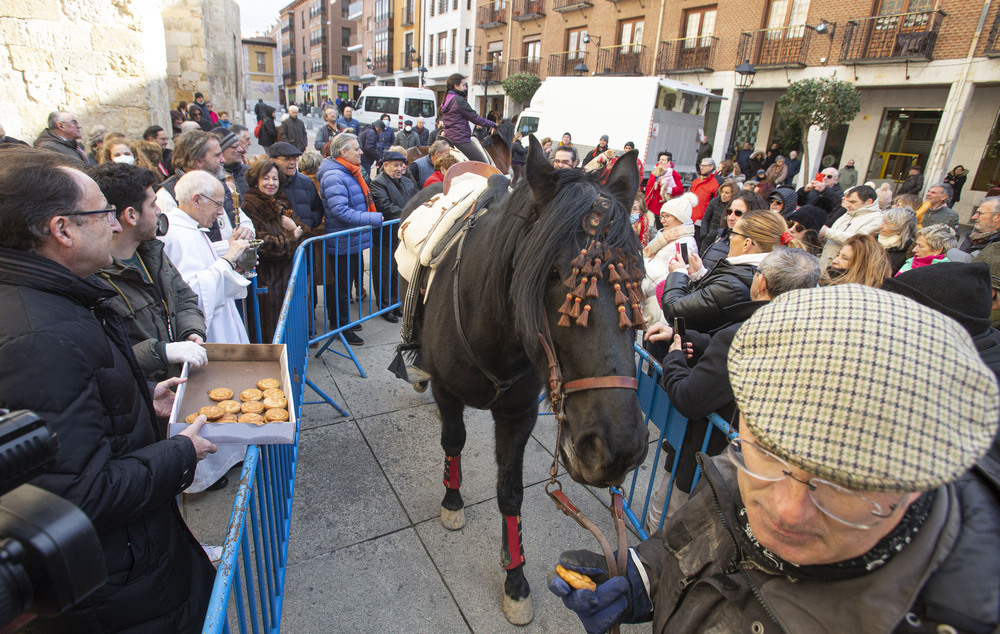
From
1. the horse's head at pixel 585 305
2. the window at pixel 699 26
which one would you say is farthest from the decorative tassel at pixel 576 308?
the window at pixel 699 26

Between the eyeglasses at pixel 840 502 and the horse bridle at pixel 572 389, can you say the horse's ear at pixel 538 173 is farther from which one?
the eyeglasses at pixel 840 502

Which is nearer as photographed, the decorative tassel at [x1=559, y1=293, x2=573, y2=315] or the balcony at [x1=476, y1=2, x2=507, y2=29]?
the decorative tassel at [x1=559, y1=293, x2=573, y2=315]

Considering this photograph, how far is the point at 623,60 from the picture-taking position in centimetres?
2619

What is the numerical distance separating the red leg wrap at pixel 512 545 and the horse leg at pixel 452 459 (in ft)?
1.50

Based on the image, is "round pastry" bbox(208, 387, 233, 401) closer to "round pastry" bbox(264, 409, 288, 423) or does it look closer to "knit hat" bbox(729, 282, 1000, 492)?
"round pastry" bbox(264, 409, 288, 423)

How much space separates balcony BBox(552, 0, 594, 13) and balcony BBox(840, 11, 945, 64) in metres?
14.8

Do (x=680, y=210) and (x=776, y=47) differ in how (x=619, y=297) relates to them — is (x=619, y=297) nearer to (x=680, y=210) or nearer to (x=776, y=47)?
(x=680, y=210)

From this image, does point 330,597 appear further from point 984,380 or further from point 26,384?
point 984,380

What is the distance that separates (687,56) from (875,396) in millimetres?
27490

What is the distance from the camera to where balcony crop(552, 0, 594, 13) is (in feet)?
91.8

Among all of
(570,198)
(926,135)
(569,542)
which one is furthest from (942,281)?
(926,135)

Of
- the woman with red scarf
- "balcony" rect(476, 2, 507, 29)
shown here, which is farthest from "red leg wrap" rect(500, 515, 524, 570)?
"balcony" rect(476, 2, 507, 29)

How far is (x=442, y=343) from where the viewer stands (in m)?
2.52

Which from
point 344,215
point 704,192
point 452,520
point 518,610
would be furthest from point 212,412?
point 704,192
